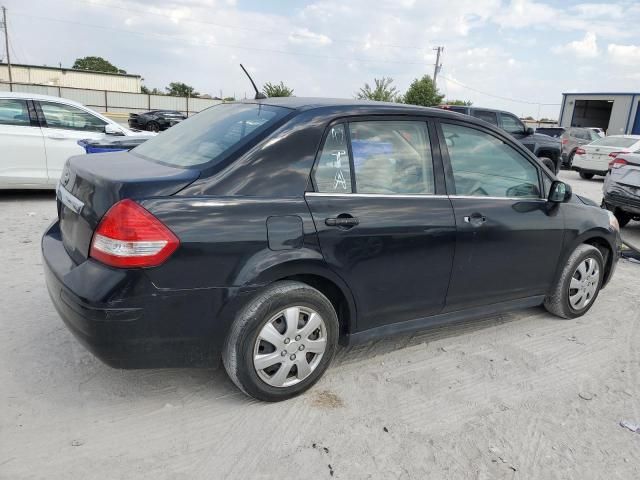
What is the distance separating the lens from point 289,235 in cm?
266

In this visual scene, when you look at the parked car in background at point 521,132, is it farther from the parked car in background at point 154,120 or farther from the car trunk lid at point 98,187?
the parked car in background at point 154,120

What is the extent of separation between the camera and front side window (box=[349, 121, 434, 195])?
119 inches

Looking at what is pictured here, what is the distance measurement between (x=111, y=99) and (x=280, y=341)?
38.9 meters

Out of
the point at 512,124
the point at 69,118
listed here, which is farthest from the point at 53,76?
the point at 69,118

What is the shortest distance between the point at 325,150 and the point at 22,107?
244 inches

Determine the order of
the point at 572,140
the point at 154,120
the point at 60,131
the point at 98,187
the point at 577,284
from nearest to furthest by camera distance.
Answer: the point at 98,187, the point at 577,284, the point at 60,131, the point at 572,140, the point at 154,120

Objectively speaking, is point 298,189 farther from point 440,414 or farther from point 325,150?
point 440,414

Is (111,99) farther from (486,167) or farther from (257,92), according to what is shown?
(486,167)

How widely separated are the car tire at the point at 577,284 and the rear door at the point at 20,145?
22.6 feet

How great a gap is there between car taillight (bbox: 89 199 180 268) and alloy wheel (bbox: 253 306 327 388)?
0.69 meters

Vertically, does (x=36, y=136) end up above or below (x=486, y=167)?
below

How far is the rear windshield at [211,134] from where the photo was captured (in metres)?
2.80

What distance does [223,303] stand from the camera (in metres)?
2.55

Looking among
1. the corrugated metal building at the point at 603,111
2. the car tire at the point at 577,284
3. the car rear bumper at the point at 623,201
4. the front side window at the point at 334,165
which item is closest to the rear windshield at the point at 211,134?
the front side window at the point at 334,165
